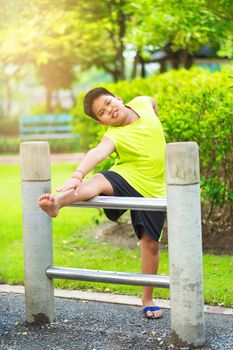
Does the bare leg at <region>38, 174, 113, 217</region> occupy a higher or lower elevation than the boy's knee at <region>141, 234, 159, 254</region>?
higher

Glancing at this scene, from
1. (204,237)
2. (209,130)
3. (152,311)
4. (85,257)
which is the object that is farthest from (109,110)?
(204,237)

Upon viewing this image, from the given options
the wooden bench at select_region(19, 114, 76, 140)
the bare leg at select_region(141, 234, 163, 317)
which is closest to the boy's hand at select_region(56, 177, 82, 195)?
the bare leg at select_region(141, 234, 163, 317)

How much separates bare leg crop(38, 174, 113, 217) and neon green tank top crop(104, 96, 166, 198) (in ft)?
0.49

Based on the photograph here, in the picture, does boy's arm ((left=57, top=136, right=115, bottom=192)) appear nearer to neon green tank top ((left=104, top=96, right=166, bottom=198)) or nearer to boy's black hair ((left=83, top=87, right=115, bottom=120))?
neon green tank top ((left=104, top=96, right=166, bottom=198))

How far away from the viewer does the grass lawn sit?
4.81 metres

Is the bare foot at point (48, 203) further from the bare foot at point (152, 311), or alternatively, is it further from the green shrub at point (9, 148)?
the green shrub at point (9, 148)

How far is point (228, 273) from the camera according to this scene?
201 inches

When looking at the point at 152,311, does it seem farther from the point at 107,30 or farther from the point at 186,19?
the point at 107,30

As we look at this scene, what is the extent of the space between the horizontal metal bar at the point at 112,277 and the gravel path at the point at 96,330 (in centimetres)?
34

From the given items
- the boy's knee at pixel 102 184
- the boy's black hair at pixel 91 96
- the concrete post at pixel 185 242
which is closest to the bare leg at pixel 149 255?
the boy's knee at pixel 102 184

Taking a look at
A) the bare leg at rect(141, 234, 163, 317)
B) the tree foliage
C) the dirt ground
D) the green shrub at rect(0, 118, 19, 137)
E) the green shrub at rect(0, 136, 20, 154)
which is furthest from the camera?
the green shrub at rect(0, 118, 19, 137)

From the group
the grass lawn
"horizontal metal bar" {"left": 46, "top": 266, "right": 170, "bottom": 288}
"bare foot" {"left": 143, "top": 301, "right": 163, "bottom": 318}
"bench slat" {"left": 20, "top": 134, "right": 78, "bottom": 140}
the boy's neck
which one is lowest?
"bare foot" {"left": 143, "top": 301, "right": 163, "bottom": 318}

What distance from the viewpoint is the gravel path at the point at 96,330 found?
3.74 meters

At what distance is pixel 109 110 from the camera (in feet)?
13.1
